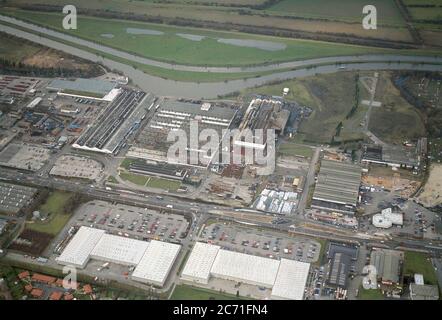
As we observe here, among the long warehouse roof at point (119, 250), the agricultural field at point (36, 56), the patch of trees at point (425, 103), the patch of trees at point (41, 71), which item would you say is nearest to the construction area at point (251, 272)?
the long warehouse roof at point (119, 250)

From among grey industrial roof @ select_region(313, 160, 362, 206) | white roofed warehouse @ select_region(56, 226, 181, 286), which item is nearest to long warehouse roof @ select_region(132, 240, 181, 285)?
white roofed warehouse @ select_region(56, 226, 181, 286)

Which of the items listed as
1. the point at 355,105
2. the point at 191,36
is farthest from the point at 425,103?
the point at 191,36

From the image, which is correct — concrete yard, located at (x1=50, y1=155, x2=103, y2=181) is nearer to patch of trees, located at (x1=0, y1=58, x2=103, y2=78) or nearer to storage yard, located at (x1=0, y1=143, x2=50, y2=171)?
storage yard, located at (x1=0, y1=143, x2=50, y2=171)

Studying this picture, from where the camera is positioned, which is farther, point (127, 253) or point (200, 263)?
point (127, 253)

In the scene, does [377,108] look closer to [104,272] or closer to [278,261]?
[278,261]

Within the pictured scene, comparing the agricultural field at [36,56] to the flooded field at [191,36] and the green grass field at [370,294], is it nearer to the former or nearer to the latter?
the flooded field at [191,36]

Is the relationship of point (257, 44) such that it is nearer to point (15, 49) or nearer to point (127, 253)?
point (15, 49)
